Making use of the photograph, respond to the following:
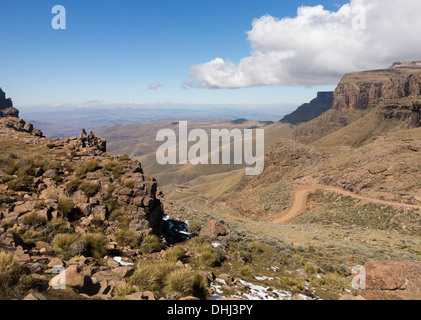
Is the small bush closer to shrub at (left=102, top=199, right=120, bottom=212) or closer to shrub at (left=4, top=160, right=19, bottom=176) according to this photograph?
shrub at (left=102, top=199, right=120, bottom=212)

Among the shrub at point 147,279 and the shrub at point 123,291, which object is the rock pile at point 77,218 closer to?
the shrub at point 123,291

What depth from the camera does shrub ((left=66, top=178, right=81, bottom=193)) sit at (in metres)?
12.5

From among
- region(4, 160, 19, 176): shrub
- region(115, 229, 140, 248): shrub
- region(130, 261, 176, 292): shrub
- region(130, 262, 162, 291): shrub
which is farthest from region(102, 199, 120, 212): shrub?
region(4, 160, 19, 176): shrub

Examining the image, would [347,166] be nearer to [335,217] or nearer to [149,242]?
[335,217]

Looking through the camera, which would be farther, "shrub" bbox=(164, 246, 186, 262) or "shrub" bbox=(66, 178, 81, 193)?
"shrub" bbox=(66, 178, 81, 193)

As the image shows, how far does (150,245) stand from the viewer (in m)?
10.2

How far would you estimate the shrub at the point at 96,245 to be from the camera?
8.70m

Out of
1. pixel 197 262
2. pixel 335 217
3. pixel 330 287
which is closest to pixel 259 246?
pixel 330 287

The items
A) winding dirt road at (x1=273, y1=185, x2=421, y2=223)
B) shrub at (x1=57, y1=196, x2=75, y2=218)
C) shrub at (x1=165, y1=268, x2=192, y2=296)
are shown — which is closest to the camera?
shrub at (x1=165, y1=268, x2=192, y2=296)

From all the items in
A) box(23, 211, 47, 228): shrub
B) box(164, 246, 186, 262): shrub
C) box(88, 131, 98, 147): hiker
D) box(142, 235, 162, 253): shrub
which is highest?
box(88, 131, 98, 147): hiker

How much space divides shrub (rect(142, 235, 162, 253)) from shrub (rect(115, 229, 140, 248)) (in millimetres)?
380

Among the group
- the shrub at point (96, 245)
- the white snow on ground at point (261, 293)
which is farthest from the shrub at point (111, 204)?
the white snow on ground at point (261, 293)

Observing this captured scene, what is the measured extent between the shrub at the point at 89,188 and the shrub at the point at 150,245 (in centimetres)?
435
